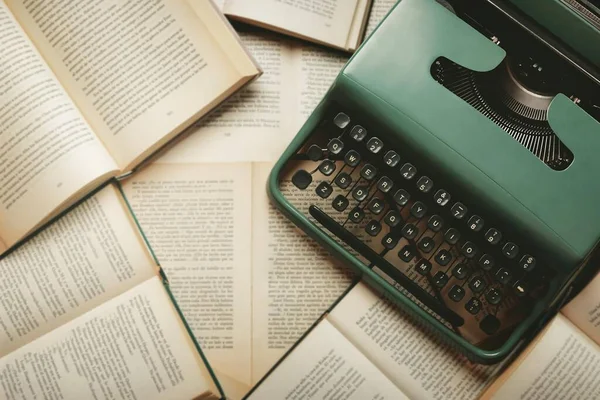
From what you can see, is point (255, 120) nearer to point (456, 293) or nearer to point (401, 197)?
point (401, 197)

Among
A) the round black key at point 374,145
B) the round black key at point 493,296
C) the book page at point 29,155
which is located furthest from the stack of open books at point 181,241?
the round black key at point 374,145

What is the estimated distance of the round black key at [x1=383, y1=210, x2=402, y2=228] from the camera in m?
1.04

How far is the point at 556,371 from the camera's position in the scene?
1.01 metres

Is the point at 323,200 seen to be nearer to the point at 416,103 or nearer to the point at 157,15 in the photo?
the point at 416,103

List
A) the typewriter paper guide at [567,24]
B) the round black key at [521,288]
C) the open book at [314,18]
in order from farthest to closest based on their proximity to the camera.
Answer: the open book at [314,18] < the round black key at [521,288] < the typewriter paper guide at [567,24]

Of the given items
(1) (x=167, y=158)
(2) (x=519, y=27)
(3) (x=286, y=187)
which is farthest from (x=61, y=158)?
(2) (x=519, y=27)

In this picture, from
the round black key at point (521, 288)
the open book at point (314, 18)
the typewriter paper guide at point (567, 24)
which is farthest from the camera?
the open book at point (314, 18)

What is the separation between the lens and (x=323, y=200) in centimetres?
114

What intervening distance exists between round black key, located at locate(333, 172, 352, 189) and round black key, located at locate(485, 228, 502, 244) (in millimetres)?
252

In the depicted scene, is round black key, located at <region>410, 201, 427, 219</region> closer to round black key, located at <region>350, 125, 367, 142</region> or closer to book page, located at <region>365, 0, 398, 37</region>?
round black key, located at <region>350, 125, 367, 142</region>

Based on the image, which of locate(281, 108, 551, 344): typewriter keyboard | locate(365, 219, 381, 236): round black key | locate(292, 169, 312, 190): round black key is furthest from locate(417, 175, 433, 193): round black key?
locate(292, 169, 312, 190): round black key

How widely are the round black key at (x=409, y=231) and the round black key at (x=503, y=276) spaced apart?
156 mm

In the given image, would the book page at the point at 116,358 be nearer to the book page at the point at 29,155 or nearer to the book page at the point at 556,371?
the book page at the point at 29,155

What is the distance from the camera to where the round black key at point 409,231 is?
3.40 ft
